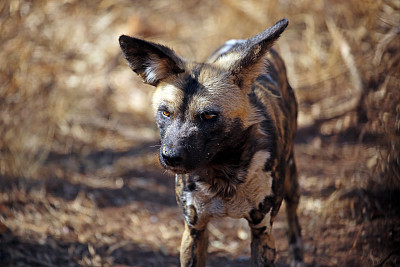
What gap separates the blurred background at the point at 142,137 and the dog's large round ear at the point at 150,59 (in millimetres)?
668

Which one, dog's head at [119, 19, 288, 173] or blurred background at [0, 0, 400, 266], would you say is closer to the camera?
dog's head at [119, 19, 288, 173]

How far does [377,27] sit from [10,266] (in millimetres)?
3901

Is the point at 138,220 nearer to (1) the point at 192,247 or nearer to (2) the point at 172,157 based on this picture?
(1) the point at 192,247

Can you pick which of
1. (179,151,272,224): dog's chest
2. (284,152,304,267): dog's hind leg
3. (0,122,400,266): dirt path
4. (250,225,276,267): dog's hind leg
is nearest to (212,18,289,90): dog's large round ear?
(179,151,272,224): dog's chest

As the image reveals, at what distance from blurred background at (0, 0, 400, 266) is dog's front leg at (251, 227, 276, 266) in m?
0.73

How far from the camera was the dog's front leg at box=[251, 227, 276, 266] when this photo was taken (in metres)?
2.62

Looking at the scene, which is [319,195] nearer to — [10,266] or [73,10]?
[10,266]

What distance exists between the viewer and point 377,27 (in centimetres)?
456

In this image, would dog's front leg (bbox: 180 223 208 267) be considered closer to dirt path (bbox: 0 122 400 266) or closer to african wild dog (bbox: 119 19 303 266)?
african wild dog (bbox: 119 19 303 266)

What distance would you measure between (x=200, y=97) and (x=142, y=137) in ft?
11.2

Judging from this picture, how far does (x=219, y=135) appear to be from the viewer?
2344mm

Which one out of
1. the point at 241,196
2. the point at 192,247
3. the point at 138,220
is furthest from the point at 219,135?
the point at 138,220

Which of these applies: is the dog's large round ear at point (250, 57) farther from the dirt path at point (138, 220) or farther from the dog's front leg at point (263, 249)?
the dirt path at point (138, 220)

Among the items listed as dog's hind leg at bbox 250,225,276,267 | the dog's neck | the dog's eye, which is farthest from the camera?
dog's hind leg at bbox 250,225,276,267
